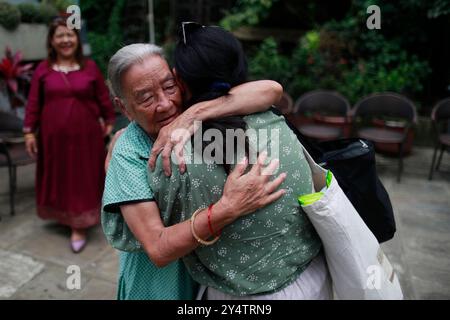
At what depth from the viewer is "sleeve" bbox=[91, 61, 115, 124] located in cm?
335

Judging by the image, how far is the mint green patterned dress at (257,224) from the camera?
45.1 inches

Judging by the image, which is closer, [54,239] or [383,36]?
[54,239]

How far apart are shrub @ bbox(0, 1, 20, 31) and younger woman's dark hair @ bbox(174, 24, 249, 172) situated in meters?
5.29

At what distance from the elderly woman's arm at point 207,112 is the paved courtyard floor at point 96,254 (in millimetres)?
1595

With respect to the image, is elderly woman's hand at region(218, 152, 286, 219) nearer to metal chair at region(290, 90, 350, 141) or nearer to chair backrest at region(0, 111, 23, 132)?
chair backrest at region(0, 111, 23, 132)

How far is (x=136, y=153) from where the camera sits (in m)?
1.26

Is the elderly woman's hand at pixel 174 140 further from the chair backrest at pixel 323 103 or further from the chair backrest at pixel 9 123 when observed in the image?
the chair backrest at pixel 323 103

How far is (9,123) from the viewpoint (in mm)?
4273

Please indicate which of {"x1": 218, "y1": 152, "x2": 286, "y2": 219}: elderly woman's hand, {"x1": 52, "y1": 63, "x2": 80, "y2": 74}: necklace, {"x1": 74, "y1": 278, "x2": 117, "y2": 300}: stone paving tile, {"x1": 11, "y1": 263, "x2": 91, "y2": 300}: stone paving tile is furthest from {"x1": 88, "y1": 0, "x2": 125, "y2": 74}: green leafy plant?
{"x1": 218, "y1": 152, "x2": 286, "y2": 219}: elderly woman's hand

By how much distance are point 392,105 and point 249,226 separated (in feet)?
14.9

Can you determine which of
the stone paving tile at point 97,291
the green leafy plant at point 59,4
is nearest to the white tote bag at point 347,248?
the stone paving tile at point 97,291
